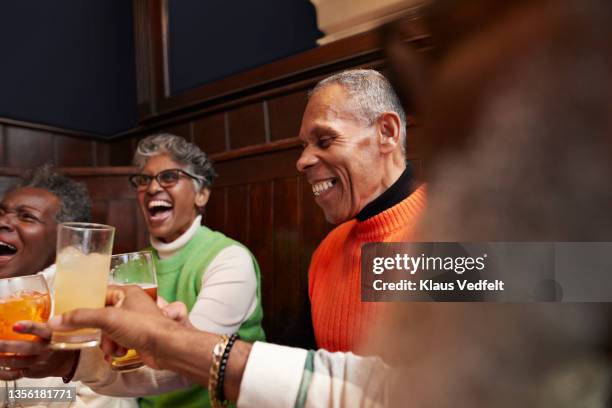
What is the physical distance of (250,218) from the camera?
220 cm

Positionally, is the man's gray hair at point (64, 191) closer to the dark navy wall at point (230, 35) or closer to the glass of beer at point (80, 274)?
the dark navy wall at point (230, 35)

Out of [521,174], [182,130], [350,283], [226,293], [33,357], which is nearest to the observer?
[521,174]

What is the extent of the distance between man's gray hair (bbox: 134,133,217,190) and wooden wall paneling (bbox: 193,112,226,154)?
0.36m

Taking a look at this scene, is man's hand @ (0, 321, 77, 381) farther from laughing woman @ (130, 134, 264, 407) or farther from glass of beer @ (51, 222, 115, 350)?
laughing woman @ (130, 134, 264, 407)

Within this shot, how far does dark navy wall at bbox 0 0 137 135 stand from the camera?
283cm

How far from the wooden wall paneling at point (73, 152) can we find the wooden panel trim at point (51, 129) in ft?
0.08

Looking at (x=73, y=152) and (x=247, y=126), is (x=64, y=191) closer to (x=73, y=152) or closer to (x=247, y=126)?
(x=247, y=126)

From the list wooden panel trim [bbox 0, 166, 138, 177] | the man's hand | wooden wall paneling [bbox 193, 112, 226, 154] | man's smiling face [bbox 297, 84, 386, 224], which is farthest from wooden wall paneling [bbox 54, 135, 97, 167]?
the man's hand

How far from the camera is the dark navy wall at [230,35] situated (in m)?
2.25

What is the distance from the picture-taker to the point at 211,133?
2.49 m

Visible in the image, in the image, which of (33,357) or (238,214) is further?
(238,214)

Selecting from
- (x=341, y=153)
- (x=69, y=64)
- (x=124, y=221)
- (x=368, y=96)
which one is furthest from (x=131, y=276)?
(x=69, y=64)

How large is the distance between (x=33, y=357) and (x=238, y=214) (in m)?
1.38

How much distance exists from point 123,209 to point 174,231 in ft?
1.96
